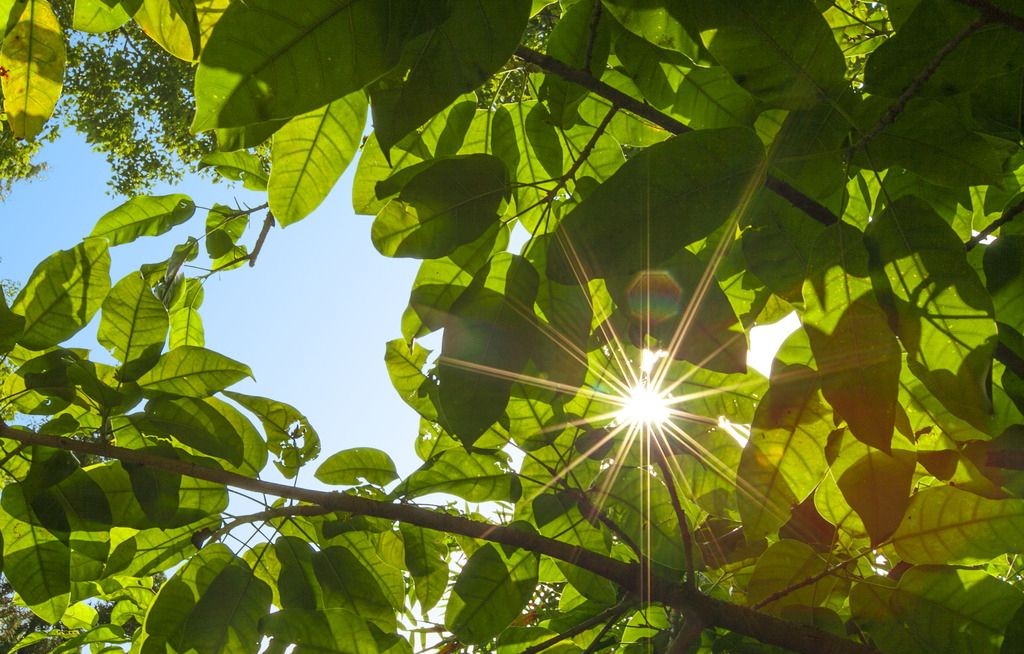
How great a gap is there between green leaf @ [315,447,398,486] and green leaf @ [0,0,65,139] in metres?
0.61

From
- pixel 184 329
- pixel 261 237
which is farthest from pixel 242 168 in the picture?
pixel 184 329

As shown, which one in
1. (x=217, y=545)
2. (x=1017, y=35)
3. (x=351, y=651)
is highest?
(x=1017, y=35)

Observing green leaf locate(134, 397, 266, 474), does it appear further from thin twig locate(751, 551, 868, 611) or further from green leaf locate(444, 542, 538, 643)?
thin twig locate(751, 551, 868, 611)

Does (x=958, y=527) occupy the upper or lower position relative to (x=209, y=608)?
upper

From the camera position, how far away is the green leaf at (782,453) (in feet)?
1.97

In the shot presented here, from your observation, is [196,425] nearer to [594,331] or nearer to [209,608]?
[209,608]

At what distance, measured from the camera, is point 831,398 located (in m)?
0.52

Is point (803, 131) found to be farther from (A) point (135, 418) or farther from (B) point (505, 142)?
(A) point (135, 418)

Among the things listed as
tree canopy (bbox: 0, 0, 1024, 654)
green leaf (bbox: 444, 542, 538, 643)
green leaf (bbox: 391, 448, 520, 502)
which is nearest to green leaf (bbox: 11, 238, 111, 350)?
tree canopy (bbox: 0, 0, 1024, 654)

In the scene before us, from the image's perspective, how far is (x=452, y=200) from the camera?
672mm

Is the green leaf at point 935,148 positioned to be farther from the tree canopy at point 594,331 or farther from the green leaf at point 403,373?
the green leaf at point 403,373

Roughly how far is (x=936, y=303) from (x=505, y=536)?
46cm

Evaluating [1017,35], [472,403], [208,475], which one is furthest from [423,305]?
[1017,35]

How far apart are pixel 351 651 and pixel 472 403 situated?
405 millimetres
